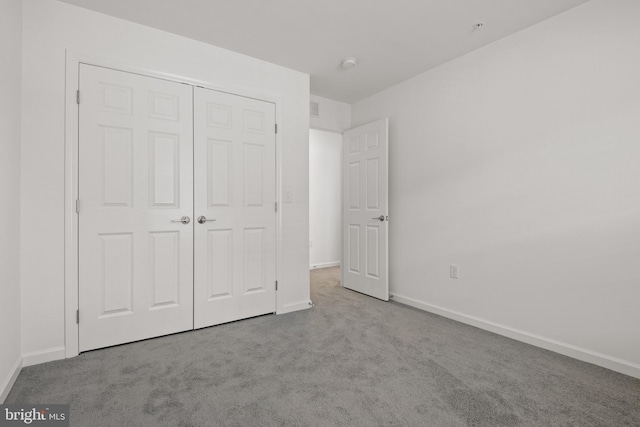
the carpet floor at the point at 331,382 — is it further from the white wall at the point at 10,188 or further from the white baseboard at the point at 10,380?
the white wall at the point at 10,188

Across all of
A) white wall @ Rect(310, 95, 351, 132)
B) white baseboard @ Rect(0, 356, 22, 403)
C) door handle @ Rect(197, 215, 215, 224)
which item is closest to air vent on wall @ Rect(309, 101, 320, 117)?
white wall @ Rect(310, 95, 351, 132)

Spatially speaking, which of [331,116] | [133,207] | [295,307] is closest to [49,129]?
[133,207]

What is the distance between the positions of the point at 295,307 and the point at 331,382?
4.52 ft

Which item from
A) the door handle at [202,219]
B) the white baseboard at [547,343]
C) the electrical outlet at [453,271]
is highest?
the door handle at [202,219]

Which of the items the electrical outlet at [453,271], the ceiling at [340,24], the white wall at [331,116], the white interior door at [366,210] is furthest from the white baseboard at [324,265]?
the ceiling at [340,24]

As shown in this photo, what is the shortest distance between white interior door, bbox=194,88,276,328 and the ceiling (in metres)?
0.52

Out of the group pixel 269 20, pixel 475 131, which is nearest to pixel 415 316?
pixel 475 131

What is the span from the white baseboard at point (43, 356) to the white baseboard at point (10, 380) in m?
0.06

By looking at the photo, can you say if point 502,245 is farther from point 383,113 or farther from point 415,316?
point 383,113

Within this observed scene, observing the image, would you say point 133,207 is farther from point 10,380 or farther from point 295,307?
point 295,307

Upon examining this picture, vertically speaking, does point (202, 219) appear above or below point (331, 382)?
above

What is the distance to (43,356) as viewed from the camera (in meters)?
2.04

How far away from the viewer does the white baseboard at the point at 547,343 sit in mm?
1950

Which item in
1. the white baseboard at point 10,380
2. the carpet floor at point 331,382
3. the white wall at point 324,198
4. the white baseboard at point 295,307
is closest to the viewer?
the carpet floor at point 331,382
